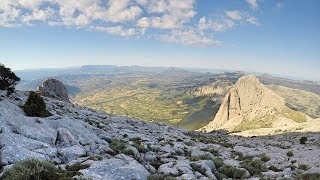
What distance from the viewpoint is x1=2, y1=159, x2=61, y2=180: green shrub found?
14359mm

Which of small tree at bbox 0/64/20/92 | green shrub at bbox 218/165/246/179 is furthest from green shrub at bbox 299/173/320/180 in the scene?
small tree at bbox 0/64/20/92

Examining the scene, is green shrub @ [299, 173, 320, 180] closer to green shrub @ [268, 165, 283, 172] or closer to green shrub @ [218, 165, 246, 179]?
green shrub @ [218, 165, 246, 179]

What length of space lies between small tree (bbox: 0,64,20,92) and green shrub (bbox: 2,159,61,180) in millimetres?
32439

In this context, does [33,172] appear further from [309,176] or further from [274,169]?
[274,169]

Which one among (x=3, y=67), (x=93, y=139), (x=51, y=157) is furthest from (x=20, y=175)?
(x=3, y=67)

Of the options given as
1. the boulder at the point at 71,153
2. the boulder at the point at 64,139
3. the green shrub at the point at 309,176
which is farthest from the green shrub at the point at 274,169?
the boulder at the point at 64,139

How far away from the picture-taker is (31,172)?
14602 millimetres

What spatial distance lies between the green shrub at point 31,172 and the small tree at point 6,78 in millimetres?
32439

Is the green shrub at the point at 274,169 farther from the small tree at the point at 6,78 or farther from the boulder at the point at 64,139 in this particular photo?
the small tree at the point at 6,78

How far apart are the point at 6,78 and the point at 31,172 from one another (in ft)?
118

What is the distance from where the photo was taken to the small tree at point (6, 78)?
4456cm

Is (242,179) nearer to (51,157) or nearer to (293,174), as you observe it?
(293,174)

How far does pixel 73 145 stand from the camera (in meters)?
25.4

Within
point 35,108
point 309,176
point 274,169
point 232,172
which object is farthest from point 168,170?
point 35,108
